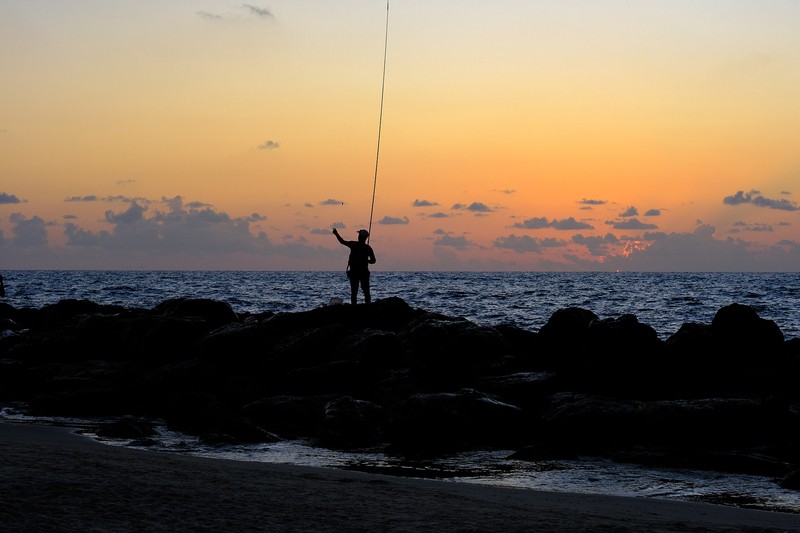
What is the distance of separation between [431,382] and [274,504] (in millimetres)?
9397

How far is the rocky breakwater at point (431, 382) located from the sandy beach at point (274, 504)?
308 centimetres

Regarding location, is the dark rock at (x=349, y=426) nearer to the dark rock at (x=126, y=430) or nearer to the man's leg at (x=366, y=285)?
the dark rock at (x=126, y=430)

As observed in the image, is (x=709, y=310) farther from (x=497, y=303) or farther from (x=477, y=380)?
(x=477, y=380)

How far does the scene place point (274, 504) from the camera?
19.8 ft

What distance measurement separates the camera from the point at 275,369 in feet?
55.0

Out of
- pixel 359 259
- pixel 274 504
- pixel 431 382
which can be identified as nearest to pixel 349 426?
pixel 431 382

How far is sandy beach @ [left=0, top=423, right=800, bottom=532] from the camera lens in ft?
17.6

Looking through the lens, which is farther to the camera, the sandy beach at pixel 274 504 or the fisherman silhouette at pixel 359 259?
the fisherman silhouette at pixel 359 259

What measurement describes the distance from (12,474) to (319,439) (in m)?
5.96

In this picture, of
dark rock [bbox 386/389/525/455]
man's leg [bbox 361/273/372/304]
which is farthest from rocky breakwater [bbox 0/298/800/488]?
man's leg [bbox 361/273/372/304]

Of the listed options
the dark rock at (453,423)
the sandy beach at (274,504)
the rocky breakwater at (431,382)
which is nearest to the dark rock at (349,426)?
the rocky breakwater at (431,382)

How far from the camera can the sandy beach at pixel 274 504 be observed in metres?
5.37

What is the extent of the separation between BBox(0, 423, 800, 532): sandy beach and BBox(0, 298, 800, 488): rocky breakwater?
3.08m

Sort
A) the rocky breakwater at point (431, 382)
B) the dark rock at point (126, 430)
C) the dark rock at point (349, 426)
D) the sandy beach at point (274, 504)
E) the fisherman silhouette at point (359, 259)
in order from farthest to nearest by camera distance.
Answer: the fisherman silhouette at point (359, 259)
the dark rock at point (126, 430)
the dark rock at point (349, 426)
the rocky breakwater at point (431, 382)
the sandy beach at point (274, 504)
